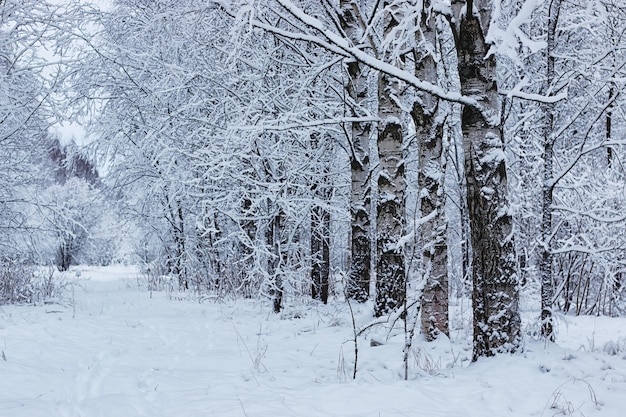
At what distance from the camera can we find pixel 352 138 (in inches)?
329

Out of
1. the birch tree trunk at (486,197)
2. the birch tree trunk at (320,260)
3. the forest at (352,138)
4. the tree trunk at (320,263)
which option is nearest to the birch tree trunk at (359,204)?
the forest at (352,138)

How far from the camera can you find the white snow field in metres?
3.44

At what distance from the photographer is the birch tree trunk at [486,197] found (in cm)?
418

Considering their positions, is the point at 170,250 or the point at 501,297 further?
the point at 170,250

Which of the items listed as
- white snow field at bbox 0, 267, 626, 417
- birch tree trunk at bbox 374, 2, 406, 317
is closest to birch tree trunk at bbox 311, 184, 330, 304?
white snow field at bbox 0, 267, 626, 417

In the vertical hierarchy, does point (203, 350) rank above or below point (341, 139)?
below

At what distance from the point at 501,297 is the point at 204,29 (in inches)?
264

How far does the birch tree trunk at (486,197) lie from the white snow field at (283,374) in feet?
0.96

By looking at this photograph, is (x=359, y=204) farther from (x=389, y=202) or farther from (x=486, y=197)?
(x=486, y=197)

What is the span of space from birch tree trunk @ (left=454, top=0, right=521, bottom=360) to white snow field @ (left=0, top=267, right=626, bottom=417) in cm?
29

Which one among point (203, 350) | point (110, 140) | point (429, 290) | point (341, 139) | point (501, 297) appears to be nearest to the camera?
point (501, 297)

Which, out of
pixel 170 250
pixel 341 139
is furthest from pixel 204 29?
pixel 170 250

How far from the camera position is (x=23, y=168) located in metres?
10.1

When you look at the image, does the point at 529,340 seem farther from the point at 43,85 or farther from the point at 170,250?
the point at 170,250
